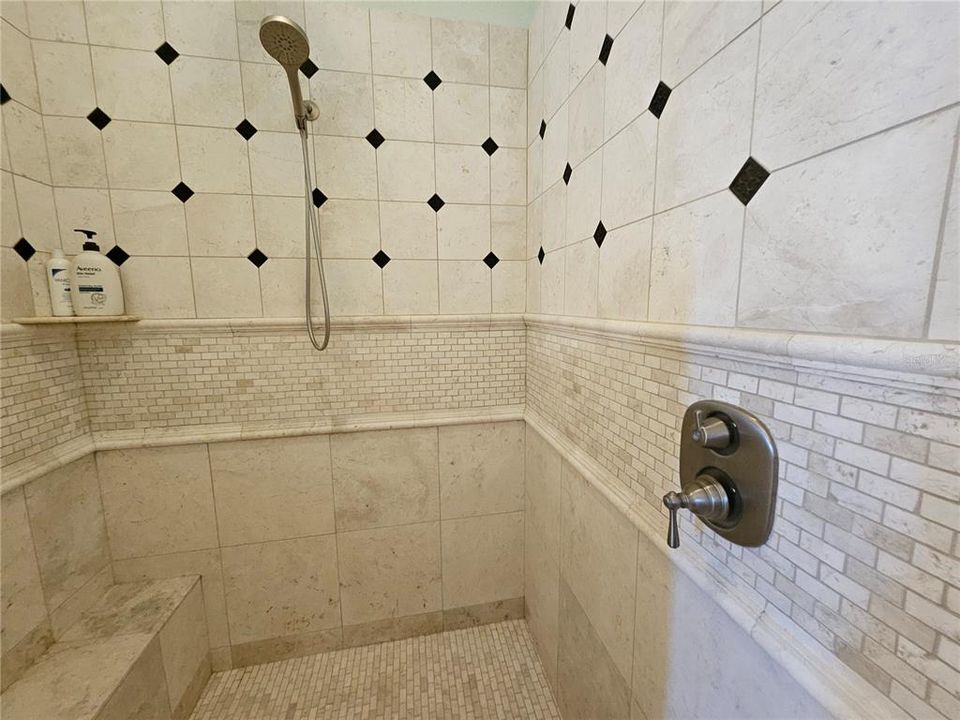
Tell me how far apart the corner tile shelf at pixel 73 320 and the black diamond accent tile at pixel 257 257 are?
371 mm

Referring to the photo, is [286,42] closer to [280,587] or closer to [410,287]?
[410,287]

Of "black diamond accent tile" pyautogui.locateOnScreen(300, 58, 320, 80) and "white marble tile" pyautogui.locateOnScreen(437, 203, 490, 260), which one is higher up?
"black diamond accent tile" pyautogui.locateOnScreen(300, 58, 320, 80)

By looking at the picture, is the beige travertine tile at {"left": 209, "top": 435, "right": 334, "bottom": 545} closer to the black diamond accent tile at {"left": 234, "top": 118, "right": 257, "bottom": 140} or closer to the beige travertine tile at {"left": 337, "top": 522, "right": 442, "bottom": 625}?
the beige travertine tile at {"left": 337, "top": 522, "right": 442, "bottom": 625}

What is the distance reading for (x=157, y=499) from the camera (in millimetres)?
1305

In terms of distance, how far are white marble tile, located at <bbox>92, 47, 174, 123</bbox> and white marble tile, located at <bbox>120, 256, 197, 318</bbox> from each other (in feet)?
1.38

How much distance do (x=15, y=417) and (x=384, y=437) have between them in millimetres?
980

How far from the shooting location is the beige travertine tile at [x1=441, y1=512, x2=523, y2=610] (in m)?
1.53

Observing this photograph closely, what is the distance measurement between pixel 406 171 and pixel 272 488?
47.5 inches

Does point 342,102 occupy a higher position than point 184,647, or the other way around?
point 342,102

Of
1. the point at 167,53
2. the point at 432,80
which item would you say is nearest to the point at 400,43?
the point at 432,80

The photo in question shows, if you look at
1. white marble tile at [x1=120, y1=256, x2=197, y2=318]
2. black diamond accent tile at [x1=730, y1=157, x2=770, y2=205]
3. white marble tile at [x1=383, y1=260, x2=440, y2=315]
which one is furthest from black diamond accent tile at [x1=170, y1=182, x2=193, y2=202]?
black diamond accent tile at [x1=730, y1=157, x2=770, y2=205]

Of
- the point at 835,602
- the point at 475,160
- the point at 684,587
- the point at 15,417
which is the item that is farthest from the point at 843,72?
the point at 15,417

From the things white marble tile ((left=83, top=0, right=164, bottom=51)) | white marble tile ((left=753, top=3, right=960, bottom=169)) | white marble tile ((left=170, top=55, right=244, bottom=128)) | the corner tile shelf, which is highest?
white marble tile ((left=83, top=0, right=164, bottom=51))

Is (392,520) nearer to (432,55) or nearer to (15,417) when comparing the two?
(15,417)
